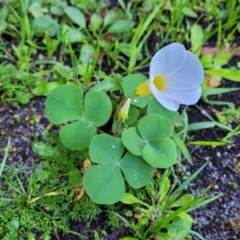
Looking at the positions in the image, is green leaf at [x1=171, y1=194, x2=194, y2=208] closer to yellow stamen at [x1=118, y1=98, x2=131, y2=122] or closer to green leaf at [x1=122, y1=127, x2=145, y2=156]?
green leaf at [x1=122, y1=127, x2=145, y2=156]

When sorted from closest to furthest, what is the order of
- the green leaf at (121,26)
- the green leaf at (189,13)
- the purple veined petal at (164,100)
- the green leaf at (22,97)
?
1. the purple veined petal at (164,100)
2. the green leaf at (22,97)
3. the green leaf at (121,26)
4. the green leaf at (189,13)

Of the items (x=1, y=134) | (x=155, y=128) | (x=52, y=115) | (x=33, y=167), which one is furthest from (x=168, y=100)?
(x=1, y=134)

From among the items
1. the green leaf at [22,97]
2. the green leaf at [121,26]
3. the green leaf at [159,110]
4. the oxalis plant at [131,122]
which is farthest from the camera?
the green leaf at [121,26]

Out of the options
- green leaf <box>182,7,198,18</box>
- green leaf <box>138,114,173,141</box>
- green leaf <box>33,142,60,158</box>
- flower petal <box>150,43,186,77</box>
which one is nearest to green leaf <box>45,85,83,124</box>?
green leaf <box>33,142,60,158</box>

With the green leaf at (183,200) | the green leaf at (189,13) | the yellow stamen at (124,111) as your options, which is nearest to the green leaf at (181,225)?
the green leaf at (183,200)

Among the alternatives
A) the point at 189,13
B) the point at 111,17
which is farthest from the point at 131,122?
the point at 189,13

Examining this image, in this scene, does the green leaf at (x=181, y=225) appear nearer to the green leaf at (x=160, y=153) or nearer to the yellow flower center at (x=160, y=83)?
the green leaf at (x=160, y=153)

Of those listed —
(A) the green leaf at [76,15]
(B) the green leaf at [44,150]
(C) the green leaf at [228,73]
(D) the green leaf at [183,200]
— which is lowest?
(D) the green leaf at [183,200]
